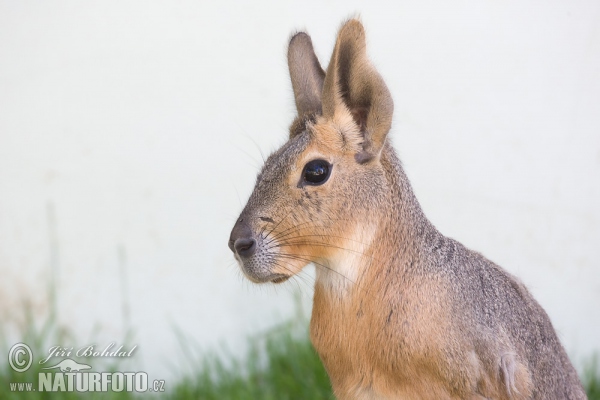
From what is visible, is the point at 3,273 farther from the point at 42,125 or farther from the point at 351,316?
the point at 351,316

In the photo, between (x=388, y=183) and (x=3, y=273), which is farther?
(x=3, y=273)

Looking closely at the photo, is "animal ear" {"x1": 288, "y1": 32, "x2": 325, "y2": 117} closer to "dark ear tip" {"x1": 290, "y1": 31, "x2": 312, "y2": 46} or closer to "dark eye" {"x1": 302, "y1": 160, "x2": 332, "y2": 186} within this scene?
"dark ear tip" {"x1": 290, "y1": 31, "x2": 312, "y2": 46}

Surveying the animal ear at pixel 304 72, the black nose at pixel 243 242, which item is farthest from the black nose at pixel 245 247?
the animal ear at pixel 304 72

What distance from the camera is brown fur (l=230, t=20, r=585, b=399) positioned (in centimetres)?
164

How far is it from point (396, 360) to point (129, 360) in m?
1.66

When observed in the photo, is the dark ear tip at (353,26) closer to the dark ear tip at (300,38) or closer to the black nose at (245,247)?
the dark ear tip at (300,38)

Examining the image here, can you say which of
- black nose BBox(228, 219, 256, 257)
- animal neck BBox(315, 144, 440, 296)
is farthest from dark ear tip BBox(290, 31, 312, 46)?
black nose BBox(228, 219, 256, 257)

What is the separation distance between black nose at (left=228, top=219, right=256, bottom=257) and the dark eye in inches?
6.8

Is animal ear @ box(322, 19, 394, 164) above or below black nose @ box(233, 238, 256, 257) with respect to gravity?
above

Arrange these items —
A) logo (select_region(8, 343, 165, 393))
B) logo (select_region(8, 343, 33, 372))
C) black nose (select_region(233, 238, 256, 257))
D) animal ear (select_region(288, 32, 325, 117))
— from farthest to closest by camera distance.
→ logo (select_region(8, 343, 33, 372))
logo (select_region(8, 343, 165, 393))
animal ear (select_region(288, 32, 325, 117))
black nose (select_region(233, 238, 256, 257))

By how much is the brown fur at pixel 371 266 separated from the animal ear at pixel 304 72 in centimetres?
12

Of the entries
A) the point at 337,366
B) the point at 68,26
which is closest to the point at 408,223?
the point at 337,366

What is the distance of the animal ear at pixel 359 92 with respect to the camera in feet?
5.34

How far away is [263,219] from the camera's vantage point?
1634 millimetres
